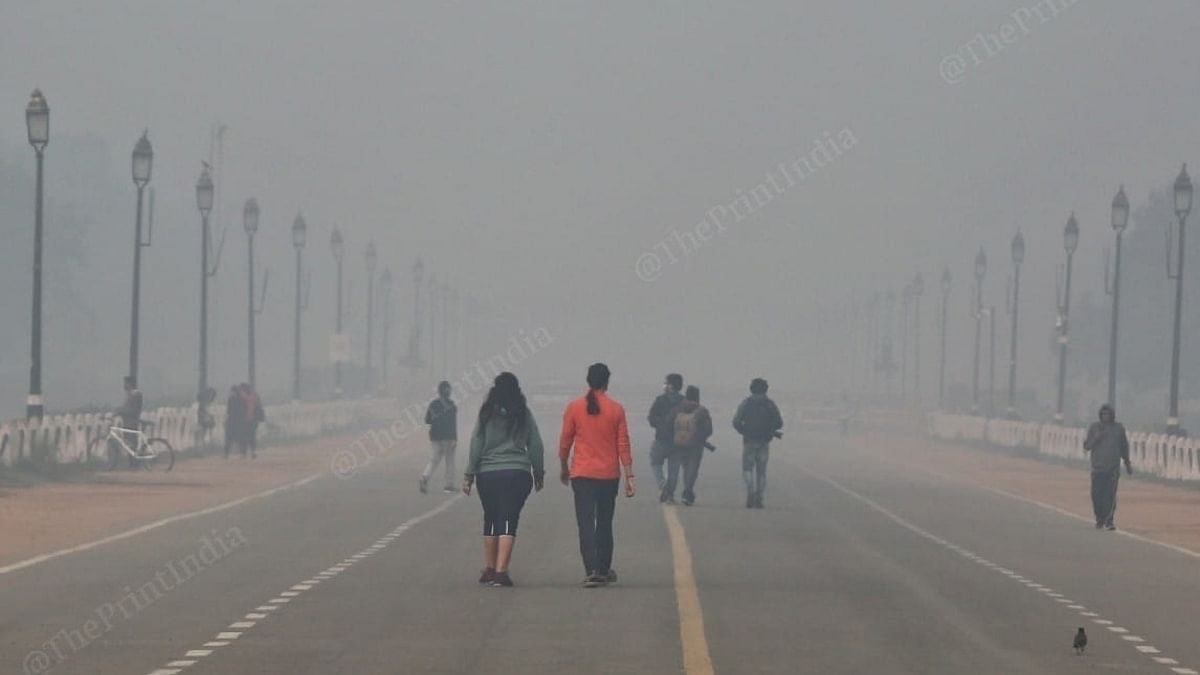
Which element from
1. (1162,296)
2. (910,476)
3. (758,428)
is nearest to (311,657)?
(758,428)

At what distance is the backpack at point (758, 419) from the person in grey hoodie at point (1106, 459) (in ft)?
14.9

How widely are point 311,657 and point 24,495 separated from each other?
23.4 m

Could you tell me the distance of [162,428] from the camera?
182ft

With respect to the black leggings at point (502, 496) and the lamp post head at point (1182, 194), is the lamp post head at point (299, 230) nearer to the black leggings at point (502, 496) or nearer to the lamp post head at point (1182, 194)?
the lamp post head at point (1182, 194)

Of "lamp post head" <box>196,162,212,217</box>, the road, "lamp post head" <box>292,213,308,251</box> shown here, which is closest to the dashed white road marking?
the road

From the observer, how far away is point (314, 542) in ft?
89.7

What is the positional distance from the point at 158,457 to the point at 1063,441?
27.4 meters

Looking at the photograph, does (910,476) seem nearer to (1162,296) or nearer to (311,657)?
(311,657)

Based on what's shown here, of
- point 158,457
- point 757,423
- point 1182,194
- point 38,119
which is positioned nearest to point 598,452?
point 757,423

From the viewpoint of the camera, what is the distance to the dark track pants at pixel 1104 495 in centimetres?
3425

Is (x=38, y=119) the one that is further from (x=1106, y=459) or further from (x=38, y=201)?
(x=1106, y=459)

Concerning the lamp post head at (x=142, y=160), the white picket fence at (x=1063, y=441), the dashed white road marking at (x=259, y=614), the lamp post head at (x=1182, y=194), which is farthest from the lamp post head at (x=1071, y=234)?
the dashed white road marking at (x=259, y=614)

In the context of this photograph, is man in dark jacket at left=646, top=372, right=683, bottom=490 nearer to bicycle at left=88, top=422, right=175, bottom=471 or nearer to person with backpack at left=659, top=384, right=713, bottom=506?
person with backpack at left=659, top=384, right=713, bottom=506

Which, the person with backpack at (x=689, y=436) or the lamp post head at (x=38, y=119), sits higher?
the lamp post head at (x=38, y=119)
